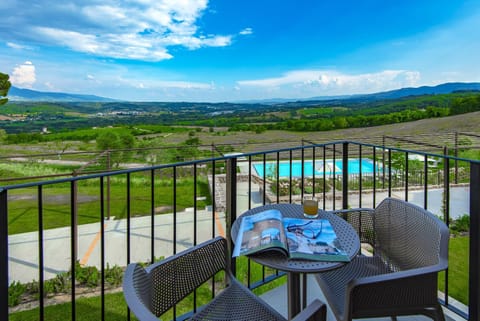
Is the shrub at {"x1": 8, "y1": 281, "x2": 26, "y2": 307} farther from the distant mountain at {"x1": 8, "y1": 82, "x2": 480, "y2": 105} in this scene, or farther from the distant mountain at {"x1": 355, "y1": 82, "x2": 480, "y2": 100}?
the distant mountain at {"x1": 355, "y1": 82, "x2": 480, "y2": 100}

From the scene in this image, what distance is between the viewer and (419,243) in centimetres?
125

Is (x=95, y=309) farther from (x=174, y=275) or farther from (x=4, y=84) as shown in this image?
(x=4, y=84)

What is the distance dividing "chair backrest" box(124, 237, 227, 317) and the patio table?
0.43 feet

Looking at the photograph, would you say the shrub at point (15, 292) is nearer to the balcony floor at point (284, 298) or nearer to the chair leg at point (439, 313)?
the balcony floor at point (284, 298)

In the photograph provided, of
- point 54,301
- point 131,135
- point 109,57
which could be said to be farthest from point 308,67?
point 54,301

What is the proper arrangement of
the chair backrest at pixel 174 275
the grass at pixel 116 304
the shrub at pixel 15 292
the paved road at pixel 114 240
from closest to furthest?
the chair backrest at pixel 174 275, the grass at pixel 116 304, the shrub at pixel 15 292, the paved road at pixel 114 240

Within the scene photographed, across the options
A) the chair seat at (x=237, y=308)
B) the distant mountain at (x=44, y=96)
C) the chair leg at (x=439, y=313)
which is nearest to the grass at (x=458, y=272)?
the chair leg at (x=439, y=313)

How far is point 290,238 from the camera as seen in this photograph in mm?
1079

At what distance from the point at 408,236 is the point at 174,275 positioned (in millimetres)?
1056

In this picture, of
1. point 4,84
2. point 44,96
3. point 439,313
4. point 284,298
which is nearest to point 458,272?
point 284,298

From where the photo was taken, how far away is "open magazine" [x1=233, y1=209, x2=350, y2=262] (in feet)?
3.12

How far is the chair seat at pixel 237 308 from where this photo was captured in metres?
1.05

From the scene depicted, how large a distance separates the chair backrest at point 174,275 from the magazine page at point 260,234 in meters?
0.15

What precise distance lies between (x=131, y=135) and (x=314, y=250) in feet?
56.8
